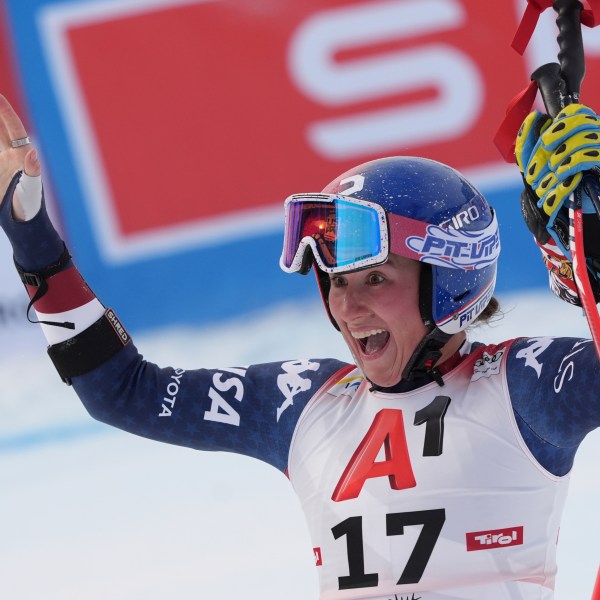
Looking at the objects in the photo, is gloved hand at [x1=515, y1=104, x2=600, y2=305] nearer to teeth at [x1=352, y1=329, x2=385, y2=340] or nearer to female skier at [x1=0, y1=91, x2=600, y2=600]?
female skier at [x1=0, y1=91, x2=600, y2=600]

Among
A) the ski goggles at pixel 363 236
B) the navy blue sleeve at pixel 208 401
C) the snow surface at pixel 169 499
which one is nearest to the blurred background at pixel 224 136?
the snow surface at pixel 169 499

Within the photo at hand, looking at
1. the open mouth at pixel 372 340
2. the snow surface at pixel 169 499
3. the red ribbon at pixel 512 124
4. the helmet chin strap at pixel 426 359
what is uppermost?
the red ribbon at pixel 512 124

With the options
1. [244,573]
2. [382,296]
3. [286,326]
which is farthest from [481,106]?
[382,296]

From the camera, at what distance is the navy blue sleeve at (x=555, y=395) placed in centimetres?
298

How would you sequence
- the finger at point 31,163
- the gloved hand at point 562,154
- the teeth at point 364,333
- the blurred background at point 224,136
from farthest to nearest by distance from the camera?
the blurred background at point 224,136 → the finger at point 31,163 → the teeth at point 364,333 → the gloved hand at point 562,154

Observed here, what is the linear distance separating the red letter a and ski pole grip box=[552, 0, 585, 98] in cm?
89

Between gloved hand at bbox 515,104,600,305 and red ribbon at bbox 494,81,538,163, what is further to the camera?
red ribbon at bbox 494,81,538,163

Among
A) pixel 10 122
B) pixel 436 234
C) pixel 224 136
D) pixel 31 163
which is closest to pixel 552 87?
pixel 436 234

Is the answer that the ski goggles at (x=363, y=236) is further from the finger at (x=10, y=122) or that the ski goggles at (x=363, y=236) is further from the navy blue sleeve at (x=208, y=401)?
the finger at (x=10, y=122)

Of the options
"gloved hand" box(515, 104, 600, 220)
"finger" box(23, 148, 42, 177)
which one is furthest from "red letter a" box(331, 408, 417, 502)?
"finger" box(23, 148, 42, 177)

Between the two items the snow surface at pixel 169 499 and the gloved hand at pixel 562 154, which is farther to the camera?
the snow surface at pixel 169 499

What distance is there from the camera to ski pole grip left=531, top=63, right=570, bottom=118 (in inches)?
120

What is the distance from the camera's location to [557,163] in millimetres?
2869

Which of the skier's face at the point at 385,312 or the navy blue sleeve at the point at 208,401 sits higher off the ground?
the skier's face at the point at 385,312
